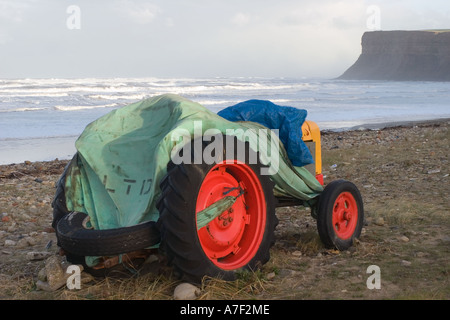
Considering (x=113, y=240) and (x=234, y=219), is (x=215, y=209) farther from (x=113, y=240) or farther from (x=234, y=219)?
(x=113, y=240)

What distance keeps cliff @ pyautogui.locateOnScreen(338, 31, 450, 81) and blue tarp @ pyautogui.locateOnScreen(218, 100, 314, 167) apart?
107m

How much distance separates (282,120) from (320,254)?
52.6 inches

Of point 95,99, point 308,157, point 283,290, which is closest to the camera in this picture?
point 283,290

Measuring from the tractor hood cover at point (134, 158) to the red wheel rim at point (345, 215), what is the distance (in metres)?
0.54

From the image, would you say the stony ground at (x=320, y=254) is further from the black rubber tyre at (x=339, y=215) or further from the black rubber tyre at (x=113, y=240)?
the black rubber tyre at (x=113, y=240)

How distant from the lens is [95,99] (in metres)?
32.2

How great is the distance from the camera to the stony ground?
3793mm

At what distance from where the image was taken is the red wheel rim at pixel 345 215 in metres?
5.05

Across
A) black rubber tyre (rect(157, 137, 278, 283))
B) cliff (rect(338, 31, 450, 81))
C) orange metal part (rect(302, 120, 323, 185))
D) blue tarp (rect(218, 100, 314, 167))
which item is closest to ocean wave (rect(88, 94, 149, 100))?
orange metal part (rect(302, 120, 323, 185))

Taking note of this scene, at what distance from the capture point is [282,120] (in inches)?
198

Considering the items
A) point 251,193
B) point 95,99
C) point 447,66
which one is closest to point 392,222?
point 251,193

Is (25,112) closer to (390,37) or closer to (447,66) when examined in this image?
(447,66)
